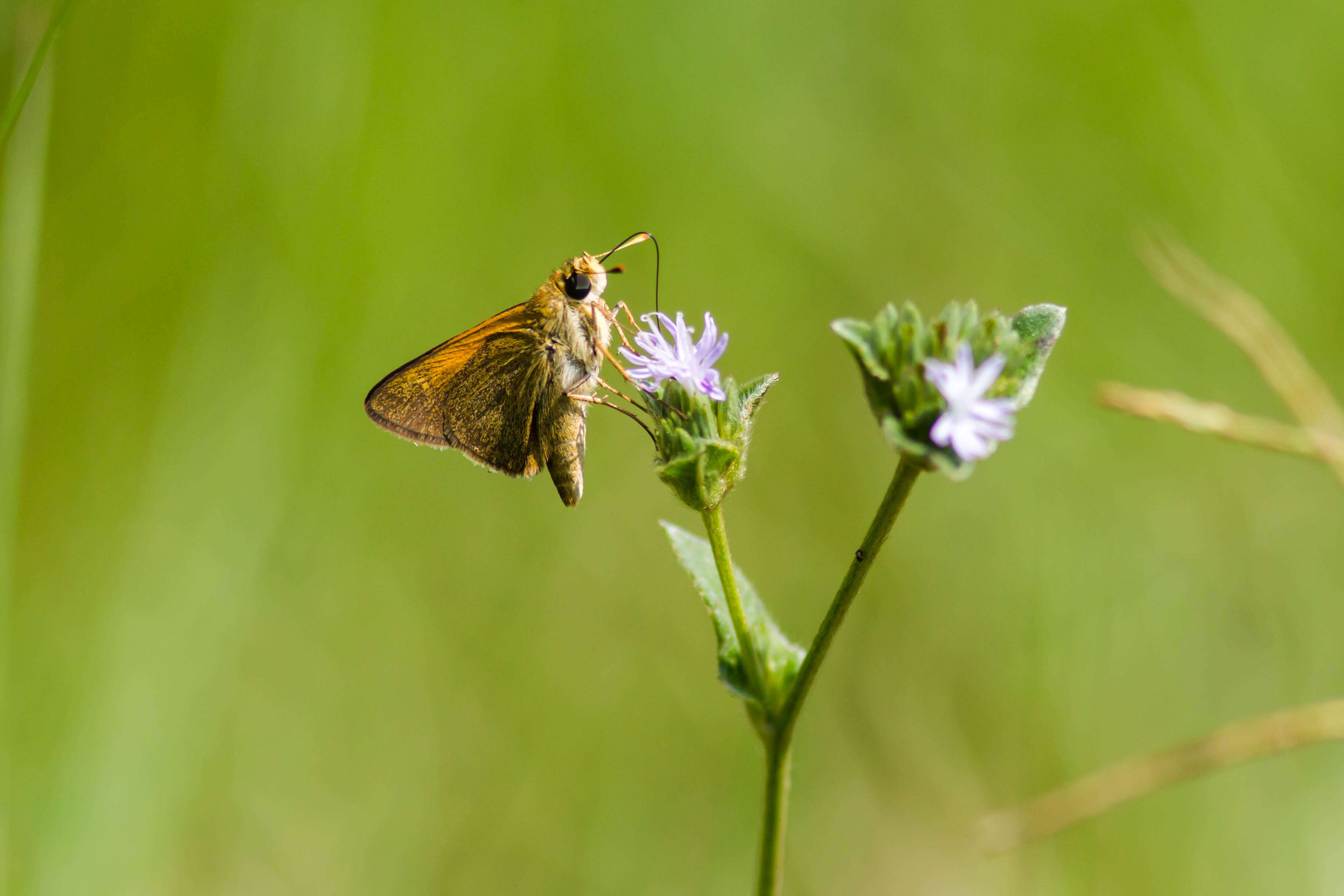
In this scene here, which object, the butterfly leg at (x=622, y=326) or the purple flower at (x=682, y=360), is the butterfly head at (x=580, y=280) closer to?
the butterfly leg at (x=622, y=326)

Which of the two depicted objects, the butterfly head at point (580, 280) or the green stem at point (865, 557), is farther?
the butterfly head at point (580, 280)

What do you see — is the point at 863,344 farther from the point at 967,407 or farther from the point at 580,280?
the point at 580,280

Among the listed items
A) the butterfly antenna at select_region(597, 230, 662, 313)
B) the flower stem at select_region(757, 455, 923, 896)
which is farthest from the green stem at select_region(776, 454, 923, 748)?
the butterfly antenna at select_region(597, 230, 662, 313)

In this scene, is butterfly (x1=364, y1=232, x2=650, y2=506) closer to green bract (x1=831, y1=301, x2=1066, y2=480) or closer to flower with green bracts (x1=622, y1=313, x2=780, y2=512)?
flower with green bracts (x1=622, y1=313, x2=780, y2=512)

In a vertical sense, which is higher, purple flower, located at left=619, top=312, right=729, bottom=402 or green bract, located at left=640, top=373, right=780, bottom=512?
purple flower, located at left=619, top=312, right=729, bottom=402

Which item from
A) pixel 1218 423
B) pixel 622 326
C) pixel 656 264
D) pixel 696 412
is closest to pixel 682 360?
pixel 696 412

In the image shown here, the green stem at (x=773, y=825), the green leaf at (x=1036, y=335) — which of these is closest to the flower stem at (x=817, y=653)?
the green stem at (x=773, y=825)
